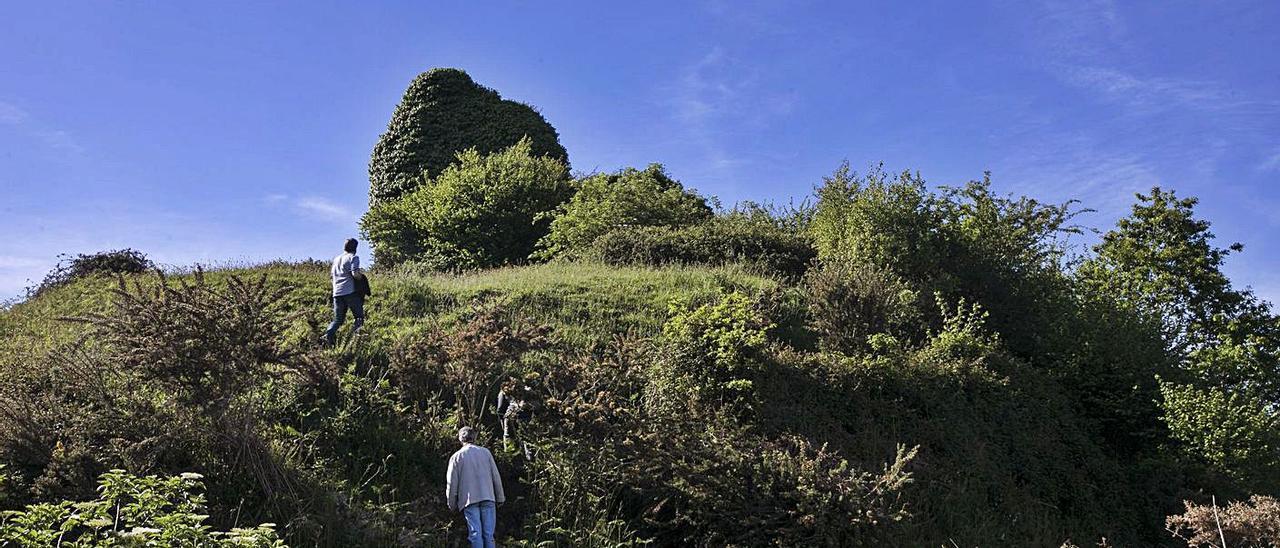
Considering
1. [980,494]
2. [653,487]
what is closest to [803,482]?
[653,487]

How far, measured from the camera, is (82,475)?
→ 852 cm

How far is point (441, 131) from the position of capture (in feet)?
113

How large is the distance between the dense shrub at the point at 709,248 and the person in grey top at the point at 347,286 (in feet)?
27.0

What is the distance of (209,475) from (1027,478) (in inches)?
421

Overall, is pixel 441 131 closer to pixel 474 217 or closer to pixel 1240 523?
pixel 474 217

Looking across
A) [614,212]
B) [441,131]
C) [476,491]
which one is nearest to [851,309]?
[476,491]

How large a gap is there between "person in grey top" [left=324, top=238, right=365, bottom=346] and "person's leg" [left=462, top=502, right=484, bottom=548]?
5364 millimetres

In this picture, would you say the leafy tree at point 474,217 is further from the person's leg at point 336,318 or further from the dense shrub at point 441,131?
the person's leg at point 336,318

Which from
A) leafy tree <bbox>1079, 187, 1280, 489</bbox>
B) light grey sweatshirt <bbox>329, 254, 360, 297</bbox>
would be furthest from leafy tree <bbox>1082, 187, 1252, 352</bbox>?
light grey sweatshirt <bbox>329, 254, 360, 297</bbox>

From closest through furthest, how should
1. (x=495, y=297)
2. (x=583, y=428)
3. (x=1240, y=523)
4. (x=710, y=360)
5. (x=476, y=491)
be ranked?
1. (x=476, y=491)
2. (x=583, y=428)
3. (x=1240, y=523)
4. (x=710, y=360)
5. (x=495, y=297)

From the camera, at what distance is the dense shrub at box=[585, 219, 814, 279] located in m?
21.3

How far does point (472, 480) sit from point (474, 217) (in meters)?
17.5

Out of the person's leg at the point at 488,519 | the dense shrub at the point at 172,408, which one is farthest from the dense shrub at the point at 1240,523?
the dense shrub at the point at 172,408

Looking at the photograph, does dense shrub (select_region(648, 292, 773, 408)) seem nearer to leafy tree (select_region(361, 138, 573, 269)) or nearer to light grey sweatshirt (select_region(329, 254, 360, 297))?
light grey sweatshirt (select_region(329, 254, 360, 297))
